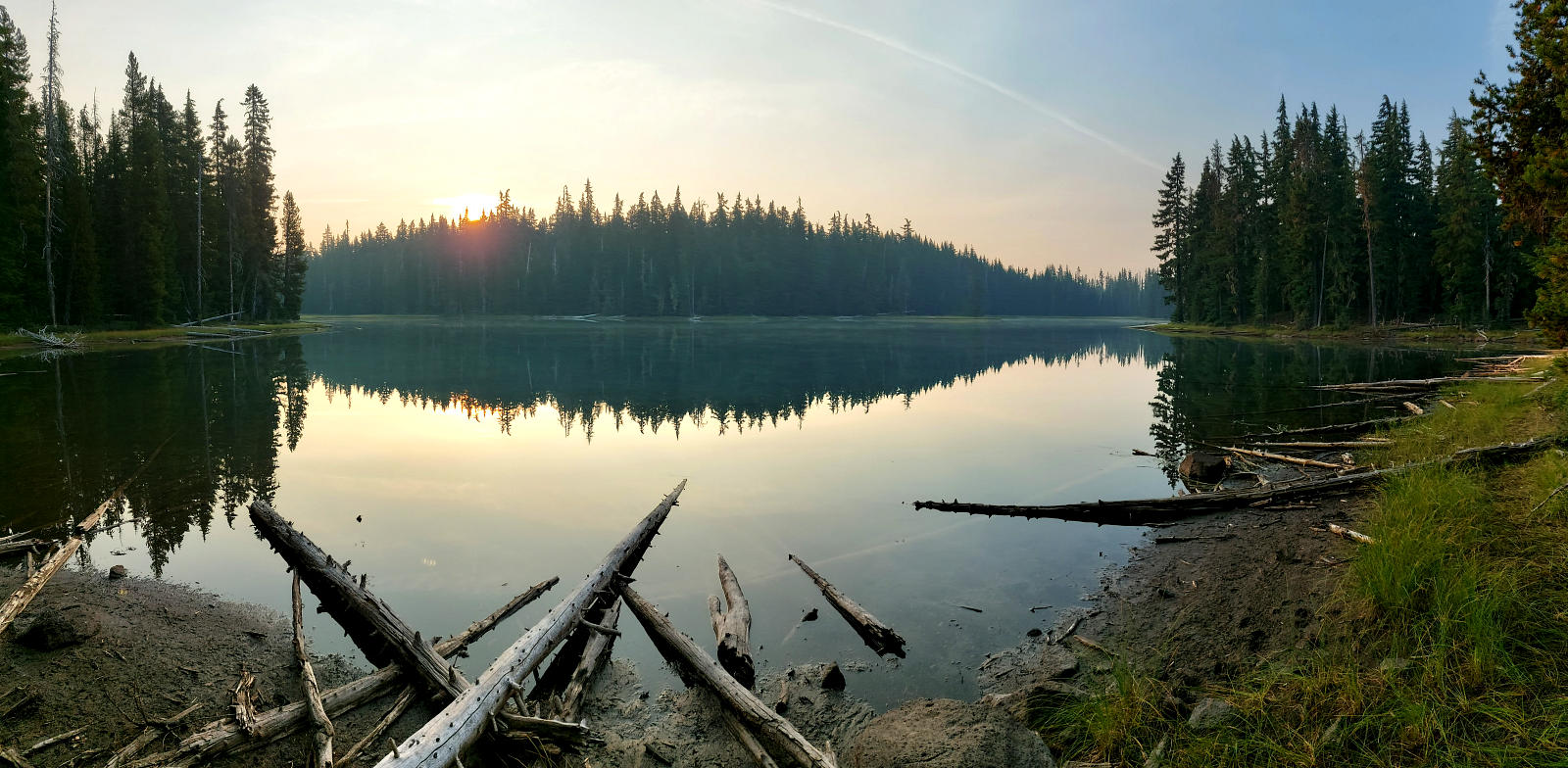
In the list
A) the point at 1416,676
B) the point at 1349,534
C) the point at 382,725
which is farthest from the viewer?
the point at 1349,534

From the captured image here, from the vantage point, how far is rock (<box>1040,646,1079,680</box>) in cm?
665

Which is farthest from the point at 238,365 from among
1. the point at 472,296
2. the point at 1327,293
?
the point at 472,296

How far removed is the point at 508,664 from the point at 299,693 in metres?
1.97

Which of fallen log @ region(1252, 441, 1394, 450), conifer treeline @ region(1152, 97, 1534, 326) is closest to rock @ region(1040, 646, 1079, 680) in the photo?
fallen log @ region(1252, 441, 1394, 450)

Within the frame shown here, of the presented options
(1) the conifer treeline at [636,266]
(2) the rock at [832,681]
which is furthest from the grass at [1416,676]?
(1) the conifer treeline at [636,266]

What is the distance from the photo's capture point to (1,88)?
39.4 m

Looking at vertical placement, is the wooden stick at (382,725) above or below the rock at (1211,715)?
below

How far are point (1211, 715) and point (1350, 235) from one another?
74001mm

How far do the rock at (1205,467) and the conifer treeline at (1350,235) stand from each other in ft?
195

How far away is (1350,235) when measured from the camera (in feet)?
204

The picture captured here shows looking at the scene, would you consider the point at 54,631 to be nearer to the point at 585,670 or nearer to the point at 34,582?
the point at 34,582

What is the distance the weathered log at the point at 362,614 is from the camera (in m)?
5.85

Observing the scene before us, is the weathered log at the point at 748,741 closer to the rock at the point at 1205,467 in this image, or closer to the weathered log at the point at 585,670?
the weathered log at the point at 585,670

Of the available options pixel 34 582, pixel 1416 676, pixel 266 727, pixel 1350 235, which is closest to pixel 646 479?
pixel 34 582
